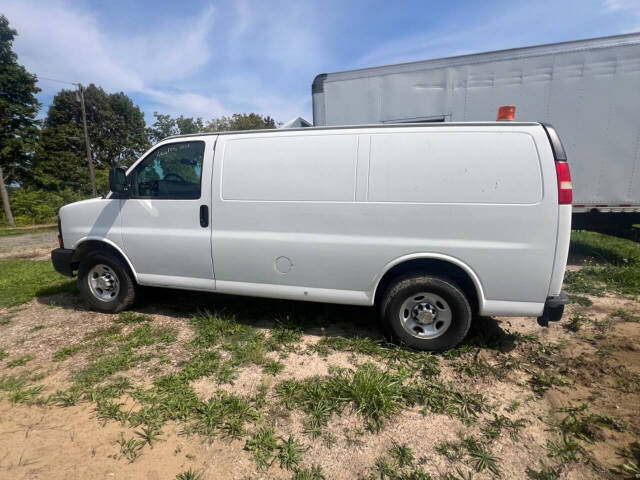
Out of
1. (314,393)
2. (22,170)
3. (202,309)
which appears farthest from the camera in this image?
(22,170)

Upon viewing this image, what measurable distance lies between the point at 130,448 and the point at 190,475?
19.8 inches

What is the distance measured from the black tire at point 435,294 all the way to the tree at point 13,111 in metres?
23.1

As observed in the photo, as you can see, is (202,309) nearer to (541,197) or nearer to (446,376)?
(446,376)

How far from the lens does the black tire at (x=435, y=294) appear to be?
294cm

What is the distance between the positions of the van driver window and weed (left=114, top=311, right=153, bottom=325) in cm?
151

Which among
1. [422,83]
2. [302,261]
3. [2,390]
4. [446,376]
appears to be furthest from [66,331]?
[422,83]

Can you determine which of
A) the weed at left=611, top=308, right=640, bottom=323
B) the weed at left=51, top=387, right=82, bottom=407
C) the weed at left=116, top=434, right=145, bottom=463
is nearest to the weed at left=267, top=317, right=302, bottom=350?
the weed at left=116, top=434, right=145, bottom=463

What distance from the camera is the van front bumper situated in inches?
158

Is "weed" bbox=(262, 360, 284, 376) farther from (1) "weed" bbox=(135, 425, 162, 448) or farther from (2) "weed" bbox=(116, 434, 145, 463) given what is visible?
(2) "weed" bbox=(116, 434, 145, 463)

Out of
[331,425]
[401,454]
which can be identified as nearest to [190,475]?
[331,425]

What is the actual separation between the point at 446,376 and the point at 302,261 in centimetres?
167

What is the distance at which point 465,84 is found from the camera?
5641mm

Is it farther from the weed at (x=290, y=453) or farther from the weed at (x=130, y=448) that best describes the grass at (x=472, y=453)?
the weed at (x=130, y=448)

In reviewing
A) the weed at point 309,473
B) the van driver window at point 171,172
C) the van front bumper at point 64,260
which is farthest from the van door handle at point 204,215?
the weed at point 309,473
